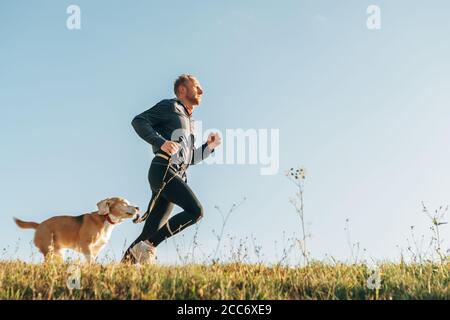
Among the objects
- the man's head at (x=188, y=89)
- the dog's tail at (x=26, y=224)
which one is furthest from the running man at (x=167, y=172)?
the dog's tail at (x=26, y=224)

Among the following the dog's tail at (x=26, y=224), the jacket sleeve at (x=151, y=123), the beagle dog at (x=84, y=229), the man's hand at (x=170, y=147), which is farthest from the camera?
the dog's tail at (x=26, y=224)

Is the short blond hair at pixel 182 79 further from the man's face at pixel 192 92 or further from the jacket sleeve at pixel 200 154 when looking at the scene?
the jacket sleeve at pixel 200 154

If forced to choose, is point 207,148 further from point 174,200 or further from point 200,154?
point 174,200

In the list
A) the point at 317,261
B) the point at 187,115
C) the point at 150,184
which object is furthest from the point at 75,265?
the point at 317,261

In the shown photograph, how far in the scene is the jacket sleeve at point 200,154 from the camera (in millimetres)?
6742

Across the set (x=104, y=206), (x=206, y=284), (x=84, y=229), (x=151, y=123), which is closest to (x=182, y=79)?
(x=151, y=123)

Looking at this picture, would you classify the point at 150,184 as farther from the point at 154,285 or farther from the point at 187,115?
the point at 154,285

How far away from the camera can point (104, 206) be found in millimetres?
7719

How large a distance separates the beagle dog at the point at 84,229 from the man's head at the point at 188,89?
2.01 meters

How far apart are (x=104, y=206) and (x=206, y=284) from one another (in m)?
3.64

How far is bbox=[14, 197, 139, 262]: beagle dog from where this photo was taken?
303 inches

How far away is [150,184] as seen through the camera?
6270 mm

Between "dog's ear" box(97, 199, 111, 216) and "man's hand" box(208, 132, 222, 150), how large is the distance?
6.61 ft
